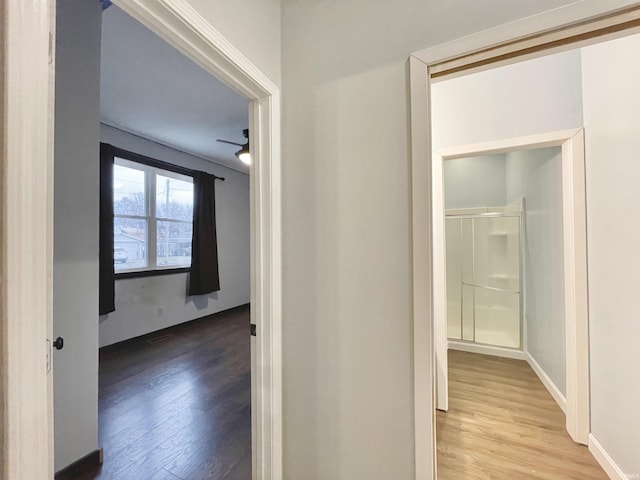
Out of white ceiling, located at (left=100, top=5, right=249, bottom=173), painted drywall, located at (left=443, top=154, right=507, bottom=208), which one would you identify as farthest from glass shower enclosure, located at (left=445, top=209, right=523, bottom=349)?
white ceiling, located at (left=100, top=5, right=249, bottom=173)

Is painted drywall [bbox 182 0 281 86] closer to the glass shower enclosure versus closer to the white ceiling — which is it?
the white ceiling

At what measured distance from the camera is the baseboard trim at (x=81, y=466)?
1.49 m

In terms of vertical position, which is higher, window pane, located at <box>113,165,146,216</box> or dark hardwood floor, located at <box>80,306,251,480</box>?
window pane, located at <box>113,165,146,216</box>

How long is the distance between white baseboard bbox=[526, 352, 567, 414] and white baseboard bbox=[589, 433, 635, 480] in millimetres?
395

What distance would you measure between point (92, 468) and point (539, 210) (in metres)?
3.97

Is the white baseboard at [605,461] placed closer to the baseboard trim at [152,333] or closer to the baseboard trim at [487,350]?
the baseboard trim at [487,350]

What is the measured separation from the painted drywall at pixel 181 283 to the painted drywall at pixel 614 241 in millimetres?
4536

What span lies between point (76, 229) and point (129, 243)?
7.81ft

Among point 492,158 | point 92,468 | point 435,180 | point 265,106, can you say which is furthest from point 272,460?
point 492,158

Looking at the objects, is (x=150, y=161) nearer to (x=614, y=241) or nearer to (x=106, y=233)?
(x=106, y=233)

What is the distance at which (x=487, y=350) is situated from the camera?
3.27 meters

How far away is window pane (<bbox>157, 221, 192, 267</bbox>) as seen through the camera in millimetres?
4089

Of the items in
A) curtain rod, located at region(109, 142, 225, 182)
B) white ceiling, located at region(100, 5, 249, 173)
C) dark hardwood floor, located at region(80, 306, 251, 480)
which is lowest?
dark hardwood floor, located at region(80, 306, 251, 480)

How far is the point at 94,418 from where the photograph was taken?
165cm
